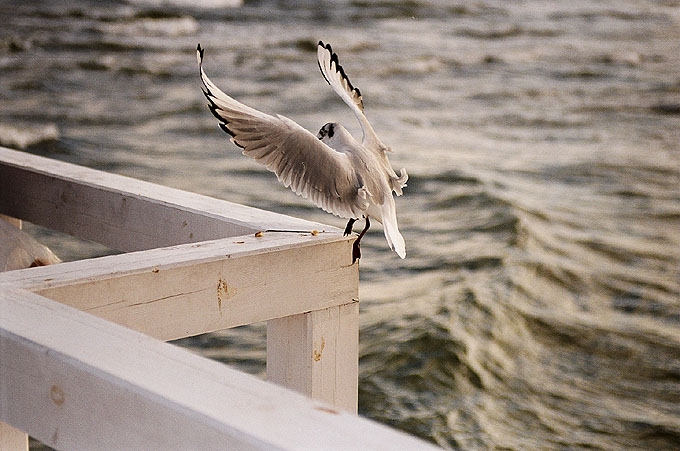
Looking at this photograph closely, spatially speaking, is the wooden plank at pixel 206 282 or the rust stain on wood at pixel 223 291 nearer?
the wooden plank at pixel 206 282

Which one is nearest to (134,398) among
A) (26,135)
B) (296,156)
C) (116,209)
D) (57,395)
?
(57,395)

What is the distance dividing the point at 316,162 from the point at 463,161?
4.71 m

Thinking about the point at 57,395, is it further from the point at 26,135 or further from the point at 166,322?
the point at 26,135

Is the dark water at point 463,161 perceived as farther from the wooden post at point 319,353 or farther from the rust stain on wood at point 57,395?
the rust stain on wood at point 57,395

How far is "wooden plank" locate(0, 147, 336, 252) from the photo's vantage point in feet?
3.78

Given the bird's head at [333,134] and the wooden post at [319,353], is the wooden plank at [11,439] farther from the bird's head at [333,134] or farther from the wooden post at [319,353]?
the bird's head at [333,134]

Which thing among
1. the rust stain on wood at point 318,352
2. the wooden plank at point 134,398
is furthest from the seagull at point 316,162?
the wooden plank at point 134,398

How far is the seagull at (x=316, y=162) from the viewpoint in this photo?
0.97 metres

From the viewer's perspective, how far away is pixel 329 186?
1.00 metres

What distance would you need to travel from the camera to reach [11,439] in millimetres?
812

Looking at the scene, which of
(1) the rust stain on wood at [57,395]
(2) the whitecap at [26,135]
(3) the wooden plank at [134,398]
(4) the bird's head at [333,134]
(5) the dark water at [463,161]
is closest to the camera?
(3) the wooden plank at [134,398]

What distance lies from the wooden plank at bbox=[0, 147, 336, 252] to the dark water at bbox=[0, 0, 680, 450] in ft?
4.82

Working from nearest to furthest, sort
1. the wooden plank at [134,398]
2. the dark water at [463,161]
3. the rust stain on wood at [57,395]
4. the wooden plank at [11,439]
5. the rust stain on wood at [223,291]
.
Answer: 1. the wooden plank at [134,398]
2. the rust stain on wood at [57,395]
3. the wooden plank at [11,439]
4. the rust stain on wood at [223,291]
5. the dark water at [463,161]

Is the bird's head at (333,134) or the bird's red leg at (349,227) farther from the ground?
the bird's head at (333,134)
